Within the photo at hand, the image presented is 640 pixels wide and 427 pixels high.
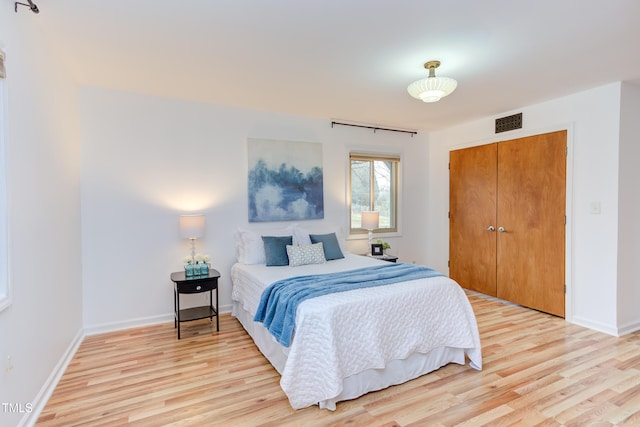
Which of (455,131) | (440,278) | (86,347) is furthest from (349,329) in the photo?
(455,131)

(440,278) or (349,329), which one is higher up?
(440,278)

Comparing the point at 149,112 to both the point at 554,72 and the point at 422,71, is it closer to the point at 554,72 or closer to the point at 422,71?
the point at 422,71

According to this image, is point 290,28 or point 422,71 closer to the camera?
point 290,28

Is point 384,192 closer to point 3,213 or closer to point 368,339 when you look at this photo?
point 368,339

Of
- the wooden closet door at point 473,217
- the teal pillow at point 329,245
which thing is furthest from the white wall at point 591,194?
the teal pillow at point 329,245

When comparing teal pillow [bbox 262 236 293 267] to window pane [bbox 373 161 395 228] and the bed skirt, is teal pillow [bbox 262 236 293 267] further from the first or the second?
window pane [bbox 373 161 395 228]

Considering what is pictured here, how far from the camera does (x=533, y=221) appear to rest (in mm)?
3887

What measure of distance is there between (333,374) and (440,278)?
1.23m

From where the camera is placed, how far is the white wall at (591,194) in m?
3.22

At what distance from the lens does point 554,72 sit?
2916 millimetres

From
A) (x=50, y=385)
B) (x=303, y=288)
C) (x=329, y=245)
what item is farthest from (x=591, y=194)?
(x=50, y=385)

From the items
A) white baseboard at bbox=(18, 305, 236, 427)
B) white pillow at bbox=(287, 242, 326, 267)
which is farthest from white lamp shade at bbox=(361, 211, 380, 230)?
white baseboard at bbox=(18, 305, 236, 427)

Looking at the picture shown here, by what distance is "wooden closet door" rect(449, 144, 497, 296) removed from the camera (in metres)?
4.40

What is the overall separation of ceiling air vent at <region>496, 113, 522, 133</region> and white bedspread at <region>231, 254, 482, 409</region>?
2516 mm
